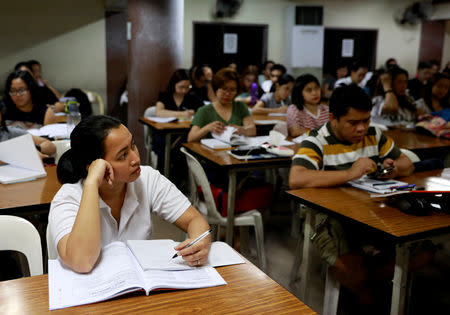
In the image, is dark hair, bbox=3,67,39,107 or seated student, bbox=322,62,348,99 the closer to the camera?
dark hair, bbox=3,67,39,107

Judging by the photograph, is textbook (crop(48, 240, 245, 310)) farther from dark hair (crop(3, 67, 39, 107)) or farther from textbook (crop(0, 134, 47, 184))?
dark hair (crop(3, 67, 39, 107))

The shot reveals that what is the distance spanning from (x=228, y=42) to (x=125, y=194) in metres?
8.47

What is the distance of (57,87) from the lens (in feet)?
26.2

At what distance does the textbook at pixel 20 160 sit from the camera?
2271mm

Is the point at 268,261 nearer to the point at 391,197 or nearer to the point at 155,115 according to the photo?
the point at 391,197

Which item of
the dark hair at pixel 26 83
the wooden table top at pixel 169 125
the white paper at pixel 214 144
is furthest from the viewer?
the wooden table top at pixel 169 125

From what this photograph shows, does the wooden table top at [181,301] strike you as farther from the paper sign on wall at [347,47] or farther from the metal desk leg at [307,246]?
the paper sign on wall at [347,47]

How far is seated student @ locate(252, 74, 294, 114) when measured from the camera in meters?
5.21

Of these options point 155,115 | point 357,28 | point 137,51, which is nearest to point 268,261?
point 155,115

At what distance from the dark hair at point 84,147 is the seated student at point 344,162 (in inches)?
41.9

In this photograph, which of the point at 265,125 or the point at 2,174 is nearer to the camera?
the point at 2,174

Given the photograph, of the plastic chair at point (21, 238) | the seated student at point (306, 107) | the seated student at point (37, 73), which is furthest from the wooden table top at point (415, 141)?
the seated student at point (37, 73)

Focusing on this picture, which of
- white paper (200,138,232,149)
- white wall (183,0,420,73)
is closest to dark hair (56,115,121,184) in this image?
white paper (200,138,232,149)

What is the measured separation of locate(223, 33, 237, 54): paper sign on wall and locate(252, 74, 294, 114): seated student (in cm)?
428
